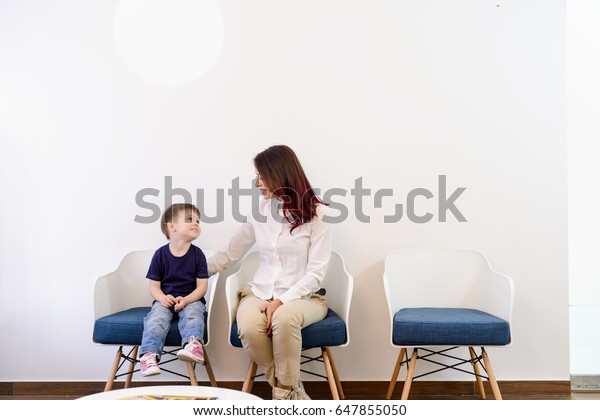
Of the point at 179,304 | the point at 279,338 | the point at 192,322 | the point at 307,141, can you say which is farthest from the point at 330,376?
the point at 307,141

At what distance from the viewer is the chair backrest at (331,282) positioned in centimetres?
270

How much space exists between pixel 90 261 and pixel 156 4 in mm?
1452

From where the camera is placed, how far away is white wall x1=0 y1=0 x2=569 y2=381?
3.14 meters

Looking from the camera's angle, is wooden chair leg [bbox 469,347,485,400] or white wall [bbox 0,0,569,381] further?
white wall [bbox 0,0,569,381]

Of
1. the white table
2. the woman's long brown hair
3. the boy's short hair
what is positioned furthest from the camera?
the boy's short hair

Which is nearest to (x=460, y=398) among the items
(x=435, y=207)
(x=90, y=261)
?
(x=435, y=207)

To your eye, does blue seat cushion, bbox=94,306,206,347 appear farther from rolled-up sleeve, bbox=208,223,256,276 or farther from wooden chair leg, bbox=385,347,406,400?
wooden chair leg, bbox=385,347,406,400

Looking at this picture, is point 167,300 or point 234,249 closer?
point 167,300

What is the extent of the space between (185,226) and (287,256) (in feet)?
1.75

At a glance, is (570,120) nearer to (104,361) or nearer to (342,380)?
(342,380)

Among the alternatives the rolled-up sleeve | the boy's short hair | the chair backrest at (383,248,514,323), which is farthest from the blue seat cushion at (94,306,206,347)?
the chair backrest at (383,248,514,323)

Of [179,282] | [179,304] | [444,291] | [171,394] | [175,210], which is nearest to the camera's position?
[171,394]

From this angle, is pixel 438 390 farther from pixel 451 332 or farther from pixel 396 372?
pixel 451 332

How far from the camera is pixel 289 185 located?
9.27ft
